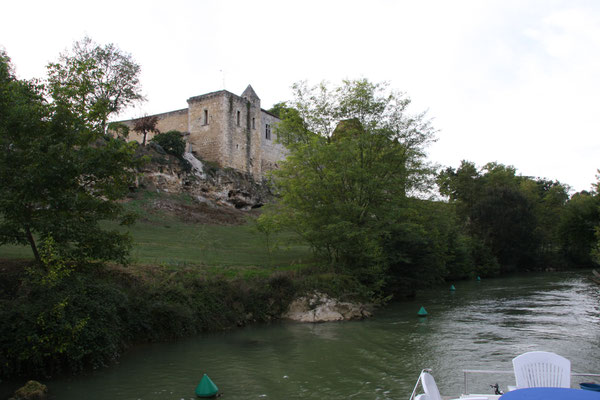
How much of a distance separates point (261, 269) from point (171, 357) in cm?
975

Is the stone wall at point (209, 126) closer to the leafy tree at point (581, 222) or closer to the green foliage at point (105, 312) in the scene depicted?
the green foliage at point (105, 312)

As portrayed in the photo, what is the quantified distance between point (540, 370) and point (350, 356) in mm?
7989

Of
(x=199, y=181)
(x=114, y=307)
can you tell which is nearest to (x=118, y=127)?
(x=114, y=307)

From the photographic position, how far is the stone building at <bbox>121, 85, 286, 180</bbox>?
4619 cm

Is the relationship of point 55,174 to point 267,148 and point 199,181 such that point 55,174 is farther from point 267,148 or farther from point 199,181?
point 267,148

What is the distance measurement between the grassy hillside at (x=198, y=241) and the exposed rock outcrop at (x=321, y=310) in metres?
2.52

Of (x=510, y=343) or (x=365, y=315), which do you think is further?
(x=365, y=315)

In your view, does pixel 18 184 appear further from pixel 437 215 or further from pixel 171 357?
pixel 437 215

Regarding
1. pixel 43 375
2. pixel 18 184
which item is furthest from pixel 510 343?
pixel 18 184

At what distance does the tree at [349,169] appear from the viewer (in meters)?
24.3

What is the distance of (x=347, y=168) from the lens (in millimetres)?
24656

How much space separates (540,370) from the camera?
20.5 ft

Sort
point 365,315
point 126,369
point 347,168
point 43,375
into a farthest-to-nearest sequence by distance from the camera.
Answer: point 347,168 < point 365,315 < point 126,369 < point 43,375

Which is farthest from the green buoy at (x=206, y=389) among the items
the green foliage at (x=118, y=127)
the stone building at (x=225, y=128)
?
the stone building at (x=225, y=128)
